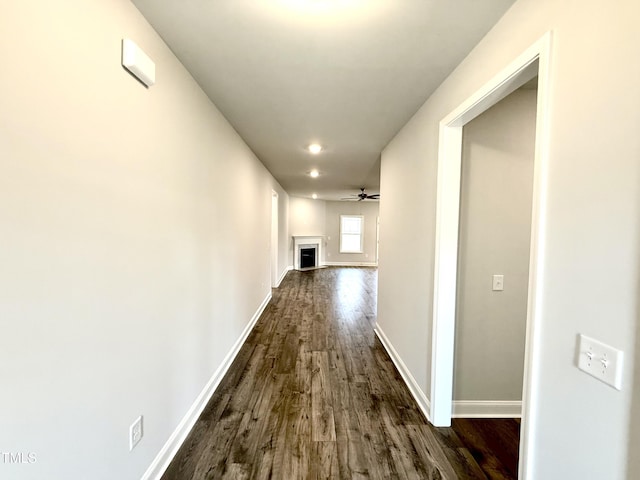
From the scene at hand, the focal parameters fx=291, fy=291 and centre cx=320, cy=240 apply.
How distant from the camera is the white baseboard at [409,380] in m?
2.23

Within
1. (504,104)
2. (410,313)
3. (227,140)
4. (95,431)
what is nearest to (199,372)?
(95,431)

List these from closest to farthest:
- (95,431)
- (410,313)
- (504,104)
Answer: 1. (95,431)
2. (504,104)
3. (410,313)

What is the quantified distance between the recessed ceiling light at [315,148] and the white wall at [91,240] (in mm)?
1708

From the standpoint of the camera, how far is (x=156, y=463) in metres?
1.60

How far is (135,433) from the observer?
1421mm

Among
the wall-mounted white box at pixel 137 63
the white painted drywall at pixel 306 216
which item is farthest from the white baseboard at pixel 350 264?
the wall-mounted white box at pixel 137 63

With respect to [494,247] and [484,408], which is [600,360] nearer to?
[494,247]

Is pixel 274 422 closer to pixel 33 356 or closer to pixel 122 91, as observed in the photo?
pixel 33 356

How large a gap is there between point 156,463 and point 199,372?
64cm

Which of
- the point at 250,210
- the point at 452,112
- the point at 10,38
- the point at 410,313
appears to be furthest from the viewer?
the point at 250,210

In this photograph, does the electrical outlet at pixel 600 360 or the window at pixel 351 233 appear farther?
the window at pixel 351 233

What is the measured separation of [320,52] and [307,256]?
344 inches

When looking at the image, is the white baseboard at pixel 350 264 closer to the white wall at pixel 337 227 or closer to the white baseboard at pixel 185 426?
the white wall at pixel 337 227

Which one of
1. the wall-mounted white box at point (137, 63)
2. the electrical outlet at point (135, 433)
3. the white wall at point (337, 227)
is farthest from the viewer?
the white wall at point (337, 227)
